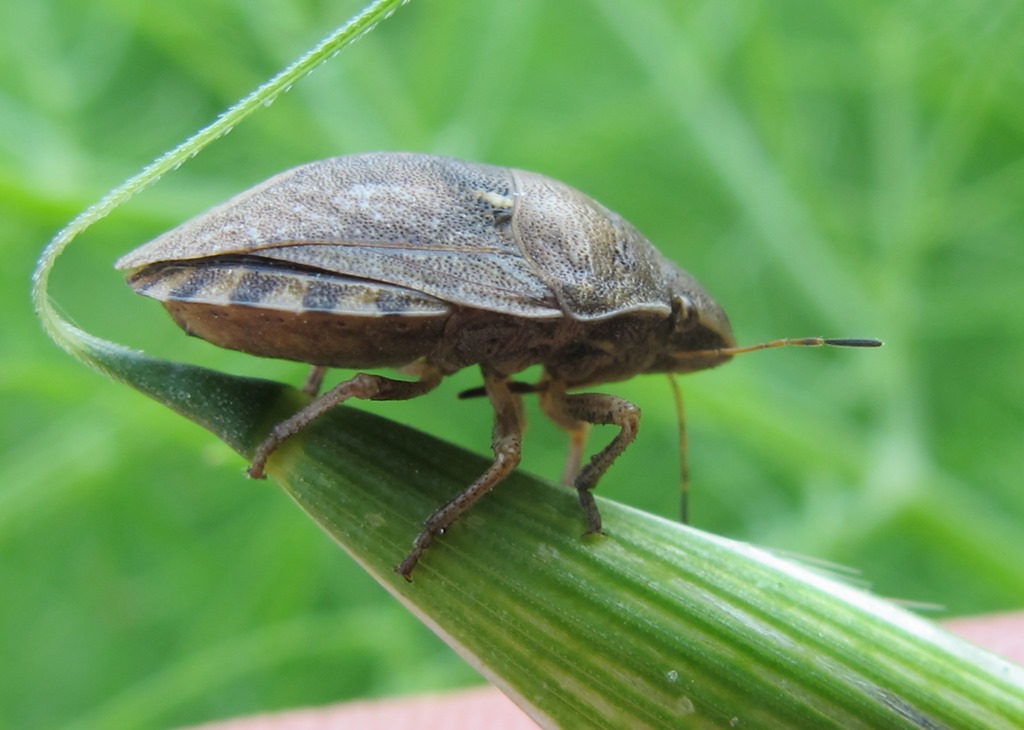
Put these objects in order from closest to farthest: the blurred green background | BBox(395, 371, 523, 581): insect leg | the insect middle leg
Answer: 1. BBox(395, 371, 523, 581): insect leg
2. the insect middle leg
3. the blurred green background

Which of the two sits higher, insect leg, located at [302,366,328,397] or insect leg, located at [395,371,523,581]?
insect leg, located at [302,366,328,397]

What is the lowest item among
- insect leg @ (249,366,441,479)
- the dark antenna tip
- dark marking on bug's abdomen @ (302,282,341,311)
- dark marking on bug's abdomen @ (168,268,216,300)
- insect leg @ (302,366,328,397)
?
Answer: the dark antenna tip

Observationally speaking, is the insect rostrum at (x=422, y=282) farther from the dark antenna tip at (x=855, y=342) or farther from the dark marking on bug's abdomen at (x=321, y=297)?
the dark antenna tip at (x=855, y=342)

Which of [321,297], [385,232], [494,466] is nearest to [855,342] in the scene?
[494,466]

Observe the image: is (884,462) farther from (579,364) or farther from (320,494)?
(320,494)

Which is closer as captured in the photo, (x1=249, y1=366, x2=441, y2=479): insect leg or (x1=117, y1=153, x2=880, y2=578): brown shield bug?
(x1=249, y1=366, x2=441, y2=479): insect leg

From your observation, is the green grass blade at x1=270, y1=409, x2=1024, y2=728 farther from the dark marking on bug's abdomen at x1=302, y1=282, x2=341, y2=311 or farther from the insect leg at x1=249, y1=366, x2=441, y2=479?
the dark marking on bug's abdomen at x1=302, y1=282, x2=341, y2=311

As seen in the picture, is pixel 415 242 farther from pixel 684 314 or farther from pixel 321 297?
pixel 684 314

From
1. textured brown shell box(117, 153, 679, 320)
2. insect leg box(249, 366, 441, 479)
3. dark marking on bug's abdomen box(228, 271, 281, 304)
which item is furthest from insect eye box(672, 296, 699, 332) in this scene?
dark marking on bug's abdomen box(228, 271, 281, 304)
